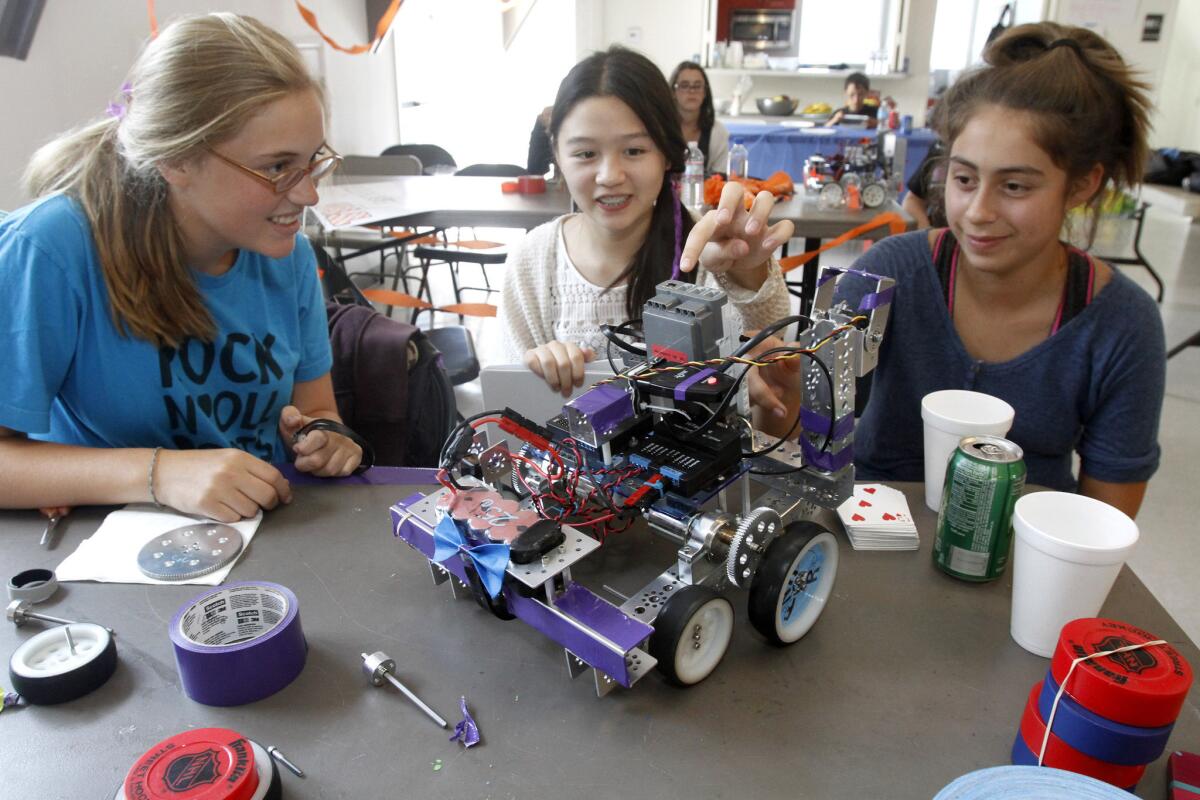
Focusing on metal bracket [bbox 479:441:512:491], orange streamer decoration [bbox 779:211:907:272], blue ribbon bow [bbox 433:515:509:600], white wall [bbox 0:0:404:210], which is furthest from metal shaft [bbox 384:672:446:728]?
orange streamer decoration [bbox 779:211:907:272]

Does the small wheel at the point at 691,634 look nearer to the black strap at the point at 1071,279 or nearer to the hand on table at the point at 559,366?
the hand on table at the point at 559,366

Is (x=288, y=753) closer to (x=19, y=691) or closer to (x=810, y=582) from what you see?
(x=19, y=691)

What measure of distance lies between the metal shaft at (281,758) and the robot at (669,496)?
0.69ft

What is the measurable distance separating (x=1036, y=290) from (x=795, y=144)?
5.37m

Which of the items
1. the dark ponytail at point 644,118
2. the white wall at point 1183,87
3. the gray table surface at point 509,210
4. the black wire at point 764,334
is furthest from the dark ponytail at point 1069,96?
the white wall at point 1183,87

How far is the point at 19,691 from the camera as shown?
70cm

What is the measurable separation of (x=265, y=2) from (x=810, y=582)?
3.91m

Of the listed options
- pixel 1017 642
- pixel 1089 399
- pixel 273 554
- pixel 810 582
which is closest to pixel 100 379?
pixel 273 554

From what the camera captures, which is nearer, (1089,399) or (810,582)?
(810,582)

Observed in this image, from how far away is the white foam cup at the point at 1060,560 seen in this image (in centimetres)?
71

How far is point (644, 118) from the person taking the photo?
139 cm

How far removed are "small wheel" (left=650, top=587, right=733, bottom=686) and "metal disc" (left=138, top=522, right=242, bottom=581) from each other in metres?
0.53

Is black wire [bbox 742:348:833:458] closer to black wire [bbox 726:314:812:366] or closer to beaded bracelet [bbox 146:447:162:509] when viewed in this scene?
black wire [bbox 726:314:812:366]

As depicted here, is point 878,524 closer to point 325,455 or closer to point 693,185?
point 325,455
